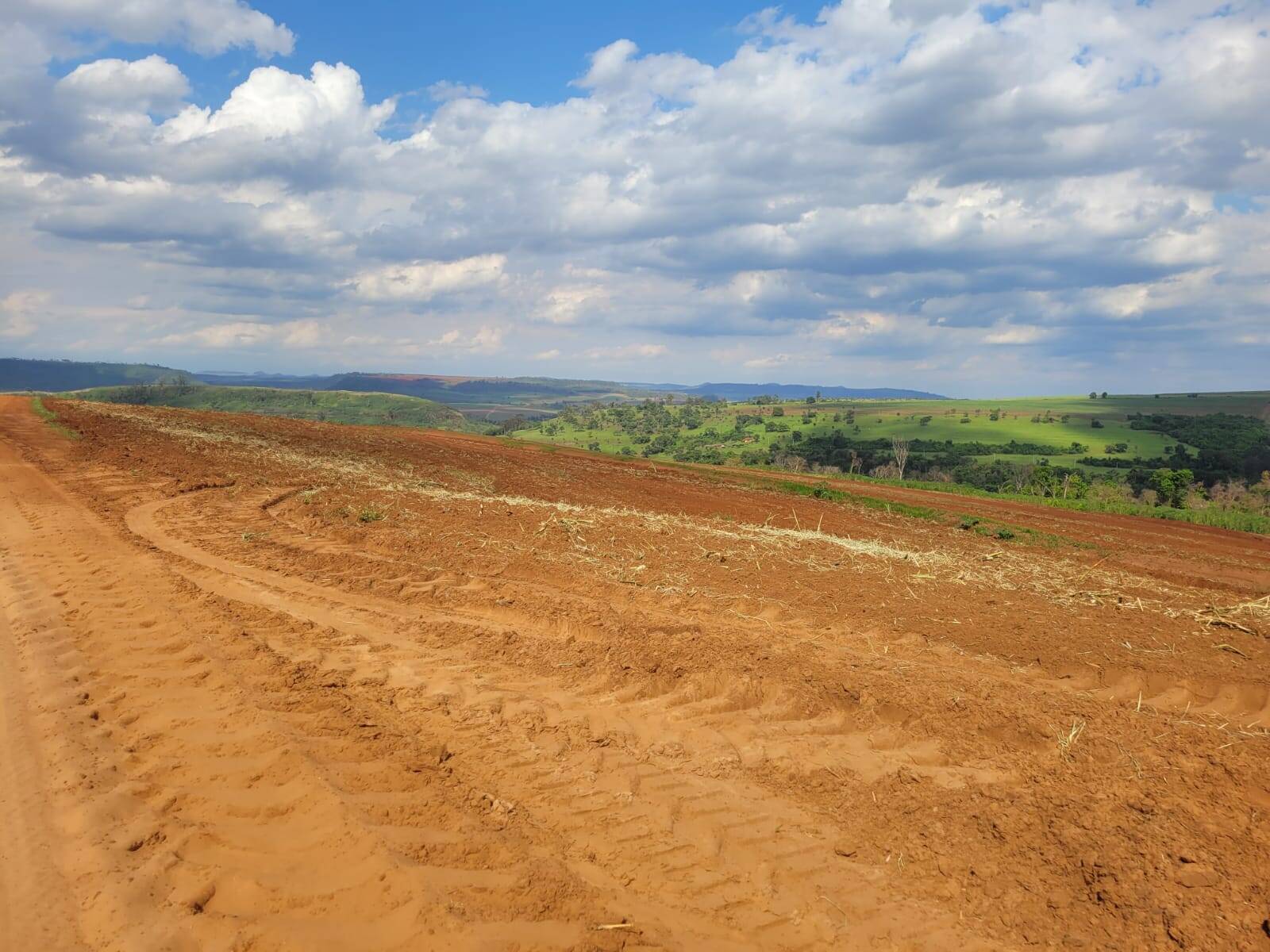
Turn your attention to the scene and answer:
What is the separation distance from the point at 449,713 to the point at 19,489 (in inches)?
497

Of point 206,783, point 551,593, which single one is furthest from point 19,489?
point 206,783

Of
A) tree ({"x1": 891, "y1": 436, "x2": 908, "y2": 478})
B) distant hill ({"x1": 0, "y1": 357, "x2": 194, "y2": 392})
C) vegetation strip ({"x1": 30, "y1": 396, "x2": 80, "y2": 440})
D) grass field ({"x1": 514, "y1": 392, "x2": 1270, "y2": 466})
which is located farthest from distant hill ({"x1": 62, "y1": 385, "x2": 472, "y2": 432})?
distant hill ({"x1": 0, "y1": 357, "x2": 194, "y2": 392})

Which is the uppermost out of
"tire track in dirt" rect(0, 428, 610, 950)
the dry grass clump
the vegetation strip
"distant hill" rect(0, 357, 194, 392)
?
"distant hill" rect(0, 357, 194, 392)

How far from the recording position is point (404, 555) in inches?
403

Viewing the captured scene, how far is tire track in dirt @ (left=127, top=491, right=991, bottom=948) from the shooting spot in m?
3.85

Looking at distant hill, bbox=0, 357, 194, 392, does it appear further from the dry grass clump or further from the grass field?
the dry grass clump

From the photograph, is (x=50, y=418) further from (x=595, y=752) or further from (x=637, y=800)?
(x=637, y=800)

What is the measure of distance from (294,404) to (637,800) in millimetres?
100876

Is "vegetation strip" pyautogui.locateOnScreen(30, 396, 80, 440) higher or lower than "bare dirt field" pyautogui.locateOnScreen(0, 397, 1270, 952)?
higher

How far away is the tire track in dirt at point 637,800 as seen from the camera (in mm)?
3854

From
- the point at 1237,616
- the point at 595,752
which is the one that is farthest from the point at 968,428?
the point at 595,752

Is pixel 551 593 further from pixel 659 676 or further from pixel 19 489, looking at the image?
pixel 19 489

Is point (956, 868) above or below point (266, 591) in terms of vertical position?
below

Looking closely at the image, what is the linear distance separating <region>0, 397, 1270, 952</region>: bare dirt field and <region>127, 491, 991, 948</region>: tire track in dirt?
0.02 m
